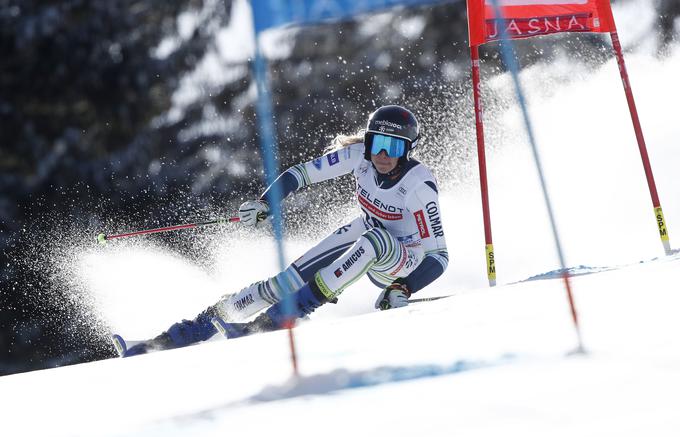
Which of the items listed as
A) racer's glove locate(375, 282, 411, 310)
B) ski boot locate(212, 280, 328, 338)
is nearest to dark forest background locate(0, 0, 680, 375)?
ski boot locate(212, 280, 328, 338)

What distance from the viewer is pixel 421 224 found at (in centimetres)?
443

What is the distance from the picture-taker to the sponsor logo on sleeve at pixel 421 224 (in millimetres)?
4418

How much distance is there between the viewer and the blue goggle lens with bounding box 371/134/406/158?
4453mm

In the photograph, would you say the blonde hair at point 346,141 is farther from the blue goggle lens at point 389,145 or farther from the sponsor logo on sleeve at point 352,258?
the sponsor logo on sleeve at point 352,258

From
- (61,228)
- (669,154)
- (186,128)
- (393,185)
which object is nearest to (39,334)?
(61,228)

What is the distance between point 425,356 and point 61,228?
10.8m

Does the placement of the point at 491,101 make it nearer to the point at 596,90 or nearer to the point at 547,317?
the point at 596,90

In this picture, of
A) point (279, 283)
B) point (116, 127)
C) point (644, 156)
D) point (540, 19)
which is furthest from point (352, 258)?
point (116, 127)

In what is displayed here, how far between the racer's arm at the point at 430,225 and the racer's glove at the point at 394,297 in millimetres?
182

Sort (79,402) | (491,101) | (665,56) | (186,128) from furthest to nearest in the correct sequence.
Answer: (665,56), (491,101), (186,128), (79,402)

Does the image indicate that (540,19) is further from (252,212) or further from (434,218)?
(252,212)

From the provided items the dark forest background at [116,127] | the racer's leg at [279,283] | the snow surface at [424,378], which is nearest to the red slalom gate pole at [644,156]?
the snow surface at [424,378]

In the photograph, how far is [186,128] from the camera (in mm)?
14281

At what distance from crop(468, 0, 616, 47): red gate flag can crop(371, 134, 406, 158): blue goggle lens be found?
→ 0.68m
